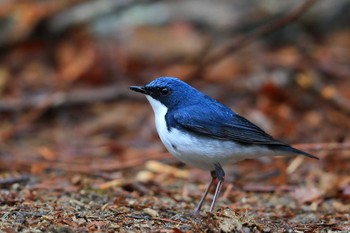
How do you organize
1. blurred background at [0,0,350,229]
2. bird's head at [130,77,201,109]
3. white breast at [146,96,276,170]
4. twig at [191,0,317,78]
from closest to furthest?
white breast at [146,96,276,170]
bird's head at [130,77,201,109]
blurred background at [0,0,350,229]
twig at [191,0,317,78]

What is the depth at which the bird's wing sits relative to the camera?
5.12 metres

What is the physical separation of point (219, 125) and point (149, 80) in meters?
4.62

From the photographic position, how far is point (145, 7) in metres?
10.8

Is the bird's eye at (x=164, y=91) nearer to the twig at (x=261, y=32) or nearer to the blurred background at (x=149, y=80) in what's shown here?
the blurred background at (x=149, y=80)

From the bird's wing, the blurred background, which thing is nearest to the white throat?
the bird's wing

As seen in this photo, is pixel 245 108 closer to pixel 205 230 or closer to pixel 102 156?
pixel 102 156

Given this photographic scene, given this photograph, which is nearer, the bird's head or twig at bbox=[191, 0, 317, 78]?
the bird's head

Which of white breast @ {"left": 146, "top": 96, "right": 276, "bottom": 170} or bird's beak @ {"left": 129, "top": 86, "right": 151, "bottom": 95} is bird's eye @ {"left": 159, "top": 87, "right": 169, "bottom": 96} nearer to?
bird's beak @ {"left": 129, "top": 86, "right": 151, "bottom": 95}

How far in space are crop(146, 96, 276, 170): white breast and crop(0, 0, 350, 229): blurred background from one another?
2.26 ft

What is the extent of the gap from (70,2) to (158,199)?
5.92 meters

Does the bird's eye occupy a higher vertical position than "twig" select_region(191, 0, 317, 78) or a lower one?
lower

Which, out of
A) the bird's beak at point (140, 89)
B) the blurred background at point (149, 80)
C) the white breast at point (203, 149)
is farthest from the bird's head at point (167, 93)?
the blurred background at point (149, 80)

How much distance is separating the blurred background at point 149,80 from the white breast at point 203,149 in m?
0.69

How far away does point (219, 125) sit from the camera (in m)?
5.21
